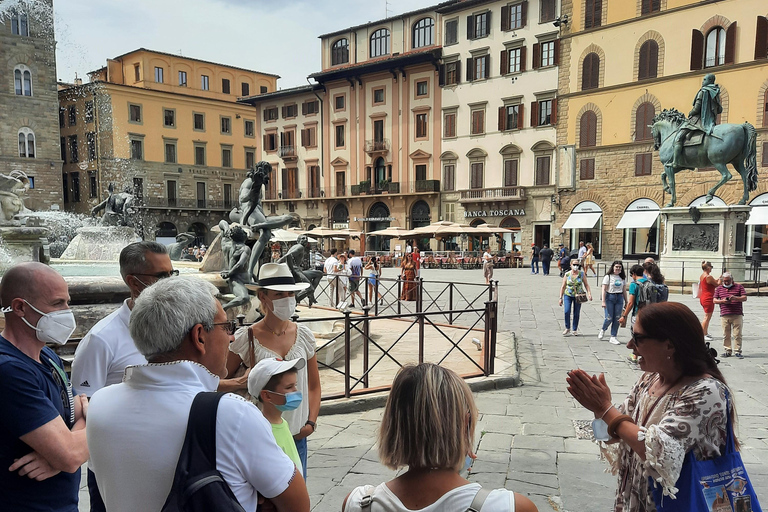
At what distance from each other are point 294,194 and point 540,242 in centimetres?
2137

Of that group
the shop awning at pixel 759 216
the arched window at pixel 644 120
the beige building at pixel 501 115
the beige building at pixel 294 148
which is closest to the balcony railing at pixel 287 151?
the beige building at pixel 294 148

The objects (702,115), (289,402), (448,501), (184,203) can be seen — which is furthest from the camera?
(184,203)

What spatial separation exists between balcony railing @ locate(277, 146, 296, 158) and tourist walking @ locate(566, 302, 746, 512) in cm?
4429

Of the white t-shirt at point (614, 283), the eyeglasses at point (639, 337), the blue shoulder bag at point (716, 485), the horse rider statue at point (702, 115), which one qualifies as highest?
the horse rider statue at point (702, 115)

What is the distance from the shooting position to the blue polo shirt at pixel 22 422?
5.53ft

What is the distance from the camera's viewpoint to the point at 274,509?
146cm

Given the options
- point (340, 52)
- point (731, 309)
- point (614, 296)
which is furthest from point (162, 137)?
point (731, 309)

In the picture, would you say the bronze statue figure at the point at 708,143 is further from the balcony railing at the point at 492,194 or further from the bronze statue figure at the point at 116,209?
the balcony railing at the point at 492,194

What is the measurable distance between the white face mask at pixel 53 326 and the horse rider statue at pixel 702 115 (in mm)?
17483

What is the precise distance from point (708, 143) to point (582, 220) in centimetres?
1576

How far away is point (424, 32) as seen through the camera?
3869cm

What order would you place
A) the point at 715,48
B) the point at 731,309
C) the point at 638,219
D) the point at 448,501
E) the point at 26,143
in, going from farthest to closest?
the point at 26,143, the point at 638,219, the point at 715,48, the point at 731,309, the point at 448,501

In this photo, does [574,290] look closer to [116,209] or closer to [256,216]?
[256,216]

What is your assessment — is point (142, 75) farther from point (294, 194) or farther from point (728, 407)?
point (728, 407)
